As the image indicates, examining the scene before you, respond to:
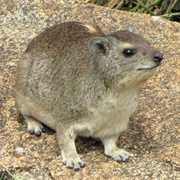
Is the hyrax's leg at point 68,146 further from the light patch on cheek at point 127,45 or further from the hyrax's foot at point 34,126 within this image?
the light patch on cheek at point 127,45

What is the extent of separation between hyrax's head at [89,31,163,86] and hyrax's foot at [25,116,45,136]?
1.16 meters

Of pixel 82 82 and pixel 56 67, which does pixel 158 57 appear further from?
pixel 56 67

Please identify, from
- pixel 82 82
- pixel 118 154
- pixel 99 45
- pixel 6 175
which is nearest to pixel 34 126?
pixel 6 175

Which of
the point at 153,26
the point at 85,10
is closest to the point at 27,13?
the point at 85,10

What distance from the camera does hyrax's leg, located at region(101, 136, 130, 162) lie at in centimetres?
675

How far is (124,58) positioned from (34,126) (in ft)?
5.12

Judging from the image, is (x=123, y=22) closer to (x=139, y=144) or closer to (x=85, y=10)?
(x=85, y=10)

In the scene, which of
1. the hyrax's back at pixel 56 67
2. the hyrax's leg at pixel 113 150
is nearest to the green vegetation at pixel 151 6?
the hyrax's back at pixel 56 67

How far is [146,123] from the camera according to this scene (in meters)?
7.43

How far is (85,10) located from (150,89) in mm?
2206

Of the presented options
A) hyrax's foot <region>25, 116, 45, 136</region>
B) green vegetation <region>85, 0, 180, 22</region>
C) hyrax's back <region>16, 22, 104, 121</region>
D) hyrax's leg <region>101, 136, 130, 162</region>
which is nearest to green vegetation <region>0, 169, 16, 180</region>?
hyrax's foot <region>25, 116, 45, 136</region>

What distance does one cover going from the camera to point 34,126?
729 centimetres

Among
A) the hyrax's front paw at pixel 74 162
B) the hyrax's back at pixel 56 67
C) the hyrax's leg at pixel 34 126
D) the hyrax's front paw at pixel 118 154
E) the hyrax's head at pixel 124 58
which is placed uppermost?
the hyrax's head at pixel 124 58

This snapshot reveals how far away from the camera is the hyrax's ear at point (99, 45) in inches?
253
